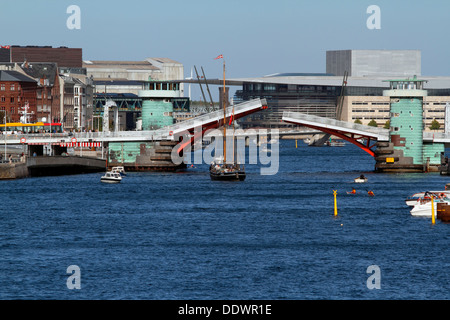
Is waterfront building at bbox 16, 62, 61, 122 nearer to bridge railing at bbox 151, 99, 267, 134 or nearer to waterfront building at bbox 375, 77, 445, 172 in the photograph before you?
bridge railing at bbox 151, 99, 267, 134

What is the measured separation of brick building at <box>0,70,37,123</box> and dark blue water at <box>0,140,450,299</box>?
70.4 metres

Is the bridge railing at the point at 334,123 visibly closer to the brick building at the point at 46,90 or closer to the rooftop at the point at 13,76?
the rooftop at the point at 13,76

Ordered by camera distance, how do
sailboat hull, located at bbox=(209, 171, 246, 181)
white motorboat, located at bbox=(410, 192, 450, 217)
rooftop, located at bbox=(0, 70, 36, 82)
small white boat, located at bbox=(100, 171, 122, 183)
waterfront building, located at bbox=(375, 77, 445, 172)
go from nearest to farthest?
white motorboat, located at bbox=(410, 192, 450, 217), small white boat, located at bbox=(100, 171, 122, 183), sailboat hull, located at bbox=(209, 171, 246, 181), waterfront building, located at bbox=(375, 77, 445, 172), rooftop, located at bbox=(0, 70, 36, 82)

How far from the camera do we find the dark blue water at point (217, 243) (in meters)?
40.3

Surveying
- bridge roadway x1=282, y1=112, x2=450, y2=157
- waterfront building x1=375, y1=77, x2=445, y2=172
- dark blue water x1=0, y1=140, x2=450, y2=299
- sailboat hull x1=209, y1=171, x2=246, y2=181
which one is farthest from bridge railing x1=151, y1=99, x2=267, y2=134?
dark blue water x1=0, y1=140, x2=450, y2=299

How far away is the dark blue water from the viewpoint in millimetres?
40344

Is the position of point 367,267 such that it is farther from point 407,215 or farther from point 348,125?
point 348,125

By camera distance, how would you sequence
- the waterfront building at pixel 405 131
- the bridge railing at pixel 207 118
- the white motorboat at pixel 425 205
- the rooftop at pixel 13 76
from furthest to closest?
the rooftop at pixel 13 76
the waterfront building at pixel 405 131
the bridge railing at pixel 207 118
the white motorboat at pixel 425 205

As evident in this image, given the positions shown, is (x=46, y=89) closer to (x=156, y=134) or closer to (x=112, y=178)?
(x=156, y=134)

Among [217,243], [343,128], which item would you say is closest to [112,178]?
[343,128]

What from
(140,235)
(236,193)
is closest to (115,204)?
(236,193)

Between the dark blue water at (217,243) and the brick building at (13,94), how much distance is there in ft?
231

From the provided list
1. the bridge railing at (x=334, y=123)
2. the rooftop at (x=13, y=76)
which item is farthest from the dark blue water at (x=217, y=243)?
the rooftop at (x=13, y=76)

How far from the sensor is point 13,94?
511ft
